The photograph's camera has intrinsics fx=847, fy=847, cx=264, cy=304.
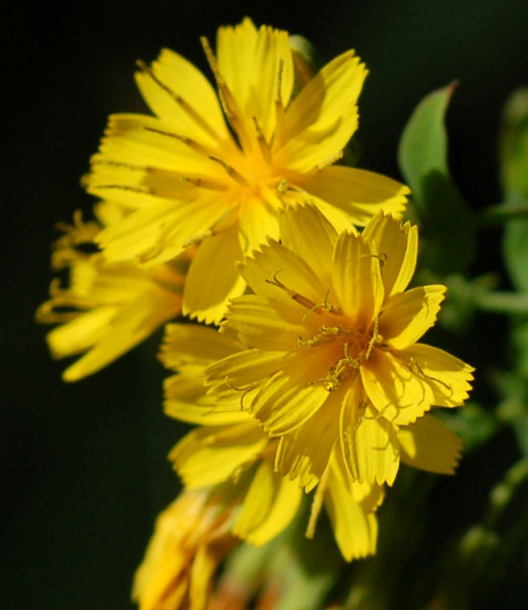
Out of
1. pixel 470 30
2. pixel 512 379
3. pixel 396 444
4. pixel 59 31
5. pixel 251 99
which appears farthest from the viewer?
pixel 59 31

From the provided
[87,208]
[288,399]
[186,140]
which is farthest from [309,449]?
[87,208]

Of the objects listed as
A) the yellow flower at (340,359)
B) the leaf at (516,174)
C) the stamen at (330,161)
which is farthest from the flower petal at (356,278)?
the leaf at (516,174)

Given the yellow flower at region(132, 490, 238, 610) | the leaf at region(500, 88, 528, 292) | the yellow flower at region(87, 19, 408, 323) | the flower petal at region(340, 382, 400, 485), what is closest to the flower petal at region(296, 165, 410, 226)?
the yellow flower at region(87, 19, 408, 323)

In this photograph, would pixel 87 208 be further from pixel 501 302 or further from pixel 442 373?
pixel 442 373

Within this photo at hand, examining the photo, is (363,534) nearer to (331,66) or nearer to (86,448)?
(331,66)

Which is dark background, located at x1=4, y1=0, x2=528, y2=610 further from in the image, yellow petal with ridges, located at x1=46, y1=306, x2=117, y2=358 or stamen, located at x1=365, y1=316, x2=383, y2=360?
stamen, located at x1=365, y1=316, x2=383, y2=360

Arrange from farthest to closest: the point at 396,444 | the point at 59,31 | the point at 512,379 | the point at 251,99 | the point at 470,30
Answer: the point at 59,31 < the point at 470,30 < the point at 512,379 < the point at 251,99 < the point at 396,444

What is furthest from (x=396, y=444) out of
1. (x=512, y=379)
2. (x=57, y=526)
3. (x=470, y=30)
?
(x=57, y=526)

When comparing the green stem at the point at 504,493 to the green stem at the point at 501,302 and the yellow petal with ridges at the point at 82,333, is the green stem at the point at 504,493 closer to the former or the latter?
the green stem at the point at 501,302
